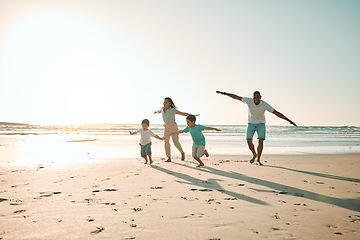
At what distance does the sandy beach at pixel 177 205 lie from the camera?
277cm

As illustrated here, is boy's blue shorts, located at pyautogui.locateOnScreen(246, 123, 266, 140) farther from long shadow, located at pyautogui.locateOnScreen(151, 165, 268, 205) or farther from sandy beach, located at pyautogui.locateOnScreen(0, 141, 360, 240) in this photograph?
long shadow, located at pyautogui.locateOnScreen(151, 165, 268, 205)

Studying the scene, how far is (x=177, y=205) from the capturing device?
3699 millimetres

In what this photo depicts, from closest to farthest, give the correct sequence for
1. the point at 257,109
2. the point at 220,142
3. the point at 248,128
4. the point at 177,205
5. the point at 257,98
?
the point at 177,205 → the point at 257,98 → the point at 257,109 → the point at 248,128 → the point at 220,142

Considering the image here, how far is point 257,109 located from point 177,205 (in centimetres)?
536

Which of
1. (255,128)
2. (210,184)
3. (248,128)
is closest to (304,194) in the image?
(210,184)

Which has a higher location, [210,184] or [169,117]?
[169,117]

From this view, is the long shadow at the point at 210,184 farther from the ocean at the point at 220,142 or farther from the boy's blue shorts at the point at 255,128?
the ocean at the point at 220,142

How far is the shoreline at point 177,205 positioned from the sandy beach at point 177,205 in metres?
0.01

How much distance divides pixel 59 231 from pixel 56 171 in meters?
4.02

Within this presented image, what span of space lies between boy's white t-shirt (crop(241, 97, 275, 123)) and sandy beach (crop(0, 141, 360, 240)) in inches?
98.4

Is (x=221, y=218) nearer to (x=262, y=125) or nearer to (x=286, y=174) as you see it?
(x=286, y=174)

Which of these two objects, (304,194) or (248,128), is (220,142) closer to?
(248,128)

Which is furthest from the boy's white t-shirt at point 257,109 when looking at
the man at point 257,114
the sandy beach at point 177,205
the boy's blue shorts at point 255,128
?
the sandy beach at point 177,205

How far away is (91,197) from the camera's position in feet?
13.4
